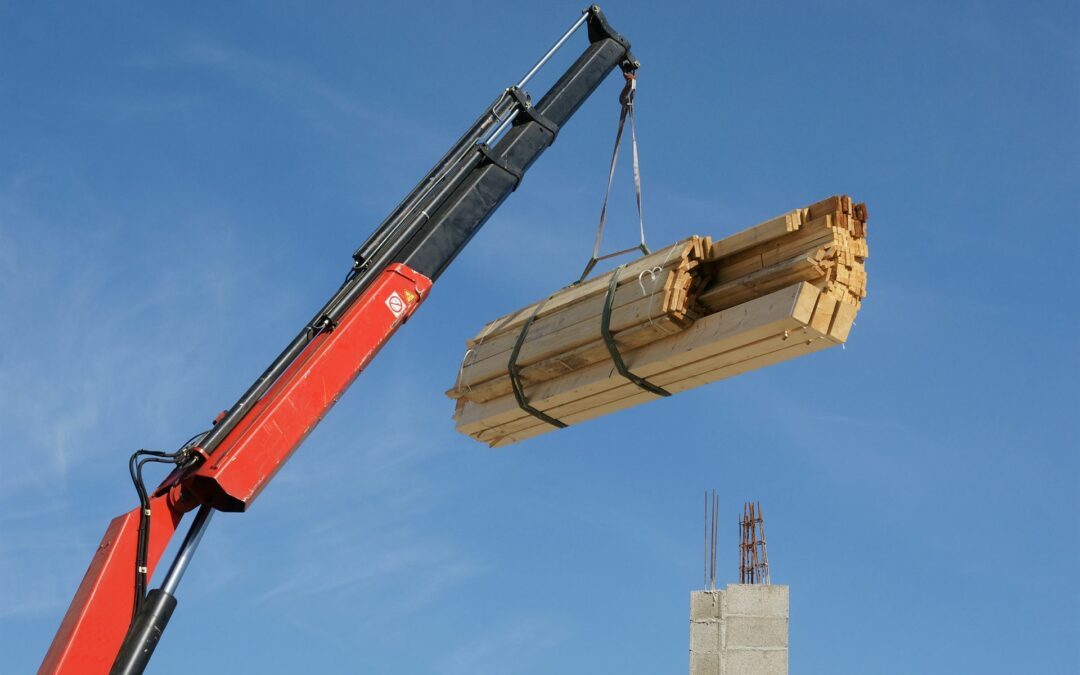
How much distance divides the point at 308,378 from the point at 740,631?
12229 mm

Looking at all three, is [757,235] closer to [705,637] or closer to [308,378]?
[308,378]

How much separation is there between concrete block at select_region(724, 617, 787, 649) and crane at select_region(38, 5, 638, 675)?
1055cm

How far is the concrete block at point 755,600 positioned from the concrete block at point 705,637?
0.92 feet

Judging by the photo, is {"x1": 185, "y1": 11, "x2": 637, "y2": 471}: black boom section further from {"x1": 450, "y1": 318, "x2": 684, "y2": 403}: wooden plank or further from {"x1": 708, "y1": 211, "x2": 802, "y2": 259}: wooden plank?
{"x1": 708, "y1": 211, "x2": 802, "y2": 259}: wooden plank

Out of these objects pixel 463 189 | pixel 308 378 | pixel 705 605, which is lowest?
pixel 308 378

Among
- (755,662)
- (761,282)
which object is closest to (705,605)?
(755,662)

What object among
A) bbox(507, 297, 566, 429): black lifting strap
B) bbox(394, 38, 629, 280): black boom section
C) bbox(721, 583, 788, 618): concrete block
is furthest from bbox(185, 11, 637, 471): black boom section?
bbox(721, 583, 788, 618): concrete block

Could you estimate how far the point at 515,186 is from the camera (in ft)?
29.3

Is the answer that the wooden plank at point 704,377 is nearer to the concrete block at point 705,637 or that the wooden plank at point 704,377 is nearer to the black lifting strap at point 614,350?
the black lifting strap at point 614,350

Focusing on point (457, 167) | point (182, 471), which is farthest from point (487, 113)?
point (182, 471)

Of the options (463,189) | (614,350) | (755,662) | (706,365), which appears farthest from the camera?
(755,662)

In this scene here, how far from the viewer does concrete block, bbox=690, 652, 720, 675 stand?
58.2ft

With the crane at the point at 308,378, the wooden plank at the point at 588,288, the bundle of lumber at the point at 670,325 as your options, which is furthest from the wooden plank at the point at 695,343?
the crane at the point at 308,378

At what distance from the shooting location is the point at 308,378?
7.19 metres
